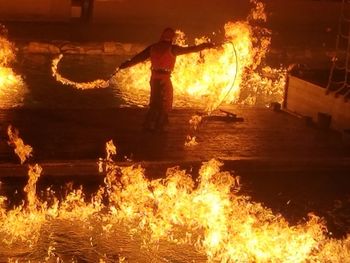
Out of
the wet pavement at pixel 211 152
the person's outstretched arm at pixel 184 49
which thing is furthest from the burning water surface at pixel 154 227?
the person's outstretched arm at pixel 184 49

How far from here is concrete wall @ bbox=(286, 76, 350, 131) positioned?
493 inches

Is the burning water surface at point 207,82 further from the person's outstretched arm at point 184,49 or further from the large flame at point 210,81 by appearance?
the person's outstretched arm at point 184,49

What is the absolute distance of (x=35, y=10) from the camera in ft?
81.9

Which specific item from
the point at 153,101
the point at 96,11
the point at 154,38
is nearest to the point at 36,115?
the point at 153,101

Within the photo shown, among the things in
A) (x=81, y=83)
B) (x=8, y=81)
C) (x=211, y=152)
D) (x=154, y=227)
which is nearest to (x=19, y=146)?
(x=211, y=152)

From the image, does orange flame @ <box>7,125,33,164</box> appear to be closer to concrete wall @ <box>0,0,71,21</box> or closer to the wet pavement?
the wet pavement

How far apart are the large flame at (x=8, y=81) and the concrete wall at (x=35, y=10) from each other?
4.14 meters

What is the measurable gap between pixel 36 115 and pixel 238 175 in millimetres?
4005

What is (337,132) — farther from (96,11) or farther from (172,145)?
(96,11)

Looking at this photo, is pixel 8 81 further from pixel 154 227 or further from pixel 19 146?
pixel 154 227

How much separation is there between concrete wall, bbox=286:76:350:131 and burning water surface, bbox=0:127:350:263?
3609 mm

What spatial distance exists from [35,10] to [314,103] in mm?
14298

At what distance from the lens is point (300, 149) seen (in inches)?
451

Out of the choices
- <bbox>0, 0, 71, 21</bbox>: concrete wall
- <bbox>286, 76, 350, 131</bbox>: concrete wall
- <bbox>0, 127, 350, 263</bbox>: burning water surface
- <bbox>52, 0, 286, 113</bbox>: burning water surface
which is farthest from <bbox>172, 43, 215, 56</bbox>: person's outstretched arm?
<bbox>0, 0, 71, 21</bbox>: concrete wall
